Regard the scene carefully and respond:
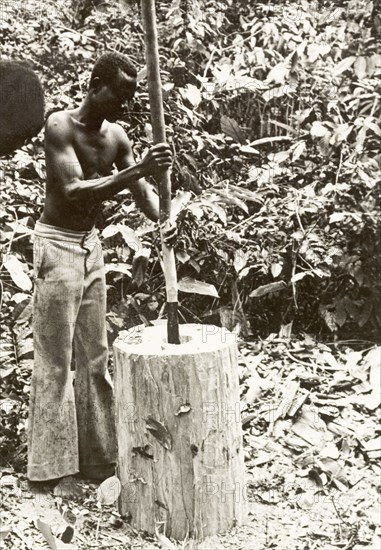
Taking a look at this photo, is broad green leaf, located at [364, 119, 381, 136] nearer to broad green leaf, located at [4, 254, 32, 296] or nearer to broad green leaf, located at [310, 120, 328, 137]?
broad green leaf, located at [310, 120, 328, 137]

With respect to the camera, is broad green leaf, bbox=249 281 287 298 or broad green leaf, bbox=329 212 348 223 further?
broad green leaf, bbox=249 281 287 298

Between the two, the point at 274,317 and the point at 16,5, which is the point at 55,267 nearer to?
the point at 274,317

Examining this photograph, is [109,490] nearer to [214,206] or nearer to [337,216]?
[214,206]

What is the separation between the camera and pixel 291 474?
3.57m

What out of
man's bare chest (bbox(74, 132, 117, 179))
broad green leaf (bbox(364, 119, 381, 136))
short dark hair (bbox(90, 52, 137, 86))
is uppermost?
broad green leaf (bbox(364, 119, 381, 136))

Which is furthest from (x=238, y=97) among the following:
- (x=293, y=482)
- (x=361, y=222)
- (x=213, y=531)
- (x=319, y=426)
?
(x=213, y=531)

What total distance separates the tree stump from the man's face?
92 cm

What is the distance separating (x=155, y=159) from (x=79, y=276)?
63 cm

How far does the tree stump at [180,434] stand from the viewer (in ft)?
9.42

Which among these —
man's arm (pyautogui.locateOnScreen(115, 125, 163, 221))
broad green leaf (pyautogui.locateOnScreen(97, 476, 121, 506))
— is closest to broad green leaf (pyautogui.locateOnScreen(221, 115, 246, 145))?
man's arm (pyautogui.locateOnScreen(115, 125, 163, 221))

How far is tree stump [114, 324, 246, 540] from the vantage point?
2.87 metres

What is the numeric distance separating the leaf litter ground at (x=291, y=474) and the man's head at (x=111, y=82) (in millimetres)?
1476

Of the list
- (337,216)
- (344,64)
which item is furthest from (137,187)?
(344,64)

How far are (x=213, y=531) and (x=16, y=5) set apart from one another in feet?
11.5
